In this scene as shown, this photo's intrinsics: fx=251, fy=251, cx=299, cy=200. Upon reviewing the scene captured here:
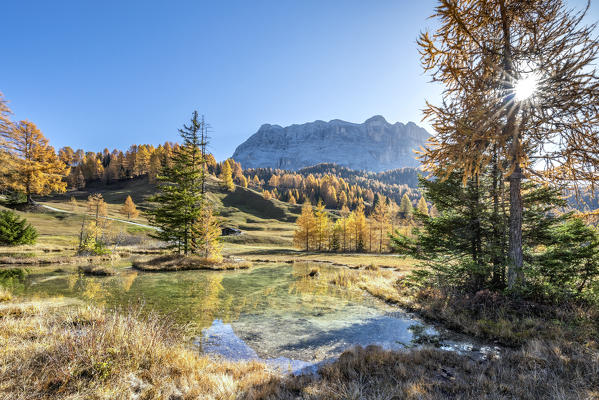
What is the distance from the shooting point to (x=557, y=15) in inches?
330

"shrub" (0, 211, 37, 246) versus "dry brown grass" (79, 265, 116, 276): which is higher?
"shrub" (0, 211, 37, 246)

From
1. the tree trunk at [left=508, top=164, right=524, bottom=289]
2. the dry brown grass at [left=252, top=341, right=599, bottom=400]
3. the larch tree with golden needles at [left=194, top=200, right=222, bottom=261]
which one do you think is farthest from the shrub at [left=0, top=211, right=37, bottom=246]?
the tree trunk at [left=508, top=164, right=524, bottom=289]

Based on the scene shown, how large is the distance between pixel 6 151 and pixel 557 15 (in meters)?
29.9

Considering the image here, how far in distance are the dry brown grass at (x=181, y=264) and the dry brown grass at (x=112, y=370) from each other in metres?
20.5

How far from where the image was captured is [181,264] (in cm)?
2638

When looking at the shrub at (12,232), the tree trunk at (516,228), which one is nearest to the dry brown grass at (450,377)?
the tree trunk at (516,228)

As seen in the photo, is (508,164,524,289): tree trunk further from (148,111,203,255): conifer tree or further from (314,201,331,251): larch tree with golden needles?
(314,201,331,251): larch tree with golden needles

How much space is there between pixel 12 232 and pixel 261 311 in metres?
40.4

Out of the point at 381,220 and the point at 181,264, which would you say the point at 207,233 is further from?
the point at 381,220

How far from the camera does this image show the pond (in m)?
8.31

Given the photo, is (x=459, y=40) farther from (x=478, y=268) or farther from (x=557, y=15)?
(x=478, y=268)

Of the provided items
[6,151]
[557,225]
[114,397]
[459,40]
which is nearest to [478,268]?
[557,225]

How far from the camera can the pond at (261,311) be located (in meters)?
8.31

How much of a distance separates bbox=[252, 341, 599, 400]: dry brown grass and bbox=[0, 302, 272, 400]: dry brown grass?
3.23 feet
